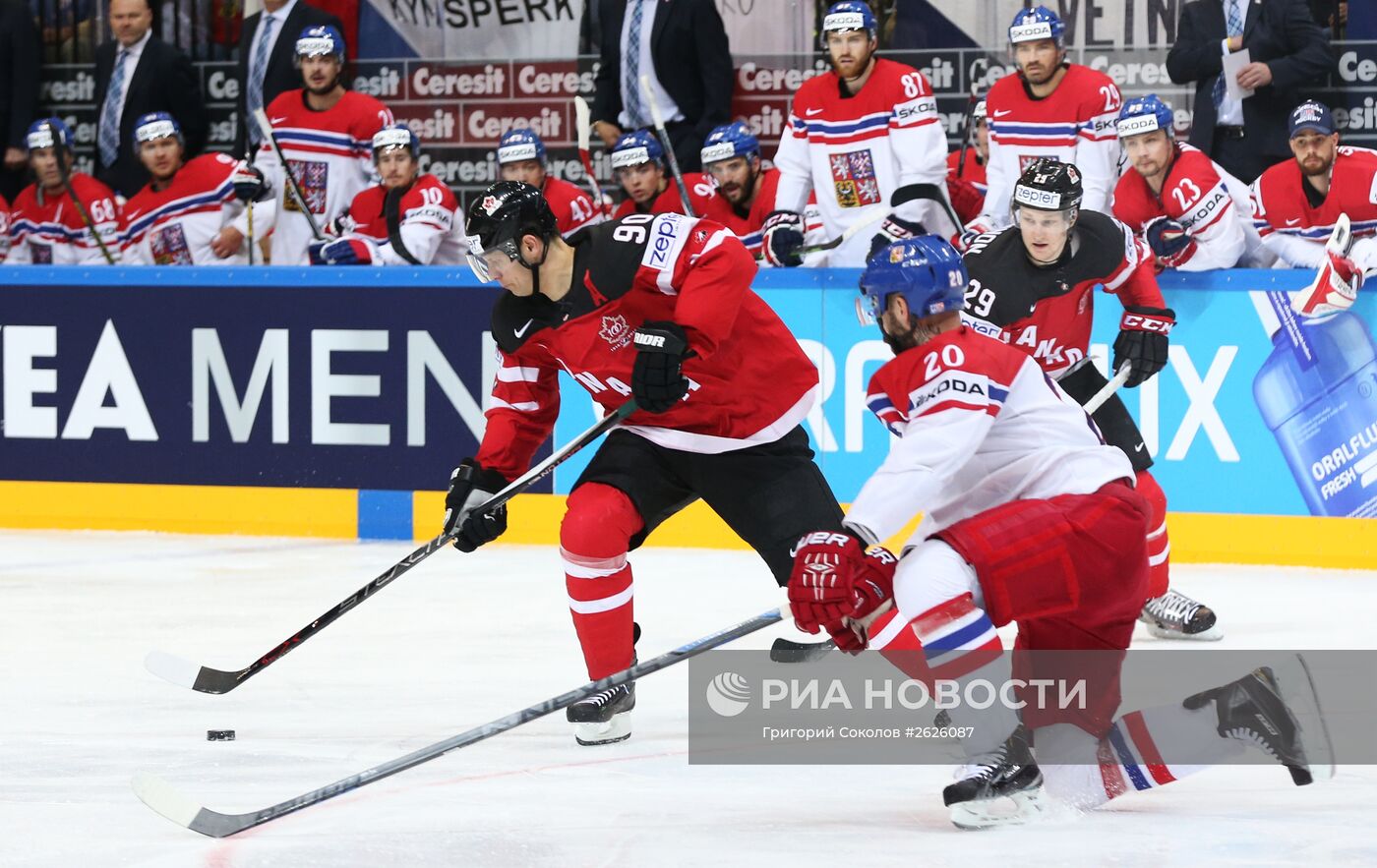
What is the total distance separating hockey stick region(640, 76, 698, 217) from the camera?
7.80m

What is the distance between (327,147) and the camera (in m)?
8.32

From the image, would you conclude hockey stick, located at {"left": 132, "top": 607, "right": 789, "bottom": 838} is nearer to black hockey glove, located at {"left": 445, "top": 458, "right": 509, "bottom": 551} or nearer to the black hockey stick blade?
black hockey glove, located at {"left": 445, "top": 458, "right": 509, "bottom": 551}

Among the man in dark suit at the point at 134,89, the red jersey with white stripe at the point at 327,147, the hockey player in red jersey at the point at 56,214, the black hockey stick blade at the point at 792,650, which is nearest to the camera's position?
the black hockey stick blade at the point at 792,650

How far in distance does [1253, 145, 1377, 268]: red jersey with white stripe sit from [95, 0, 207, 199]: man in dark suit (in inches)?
182

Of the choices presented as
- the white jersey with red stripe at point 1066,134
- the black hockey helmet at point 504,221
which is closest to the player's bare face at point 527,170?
the white jersey with red stripe at point 1066,134

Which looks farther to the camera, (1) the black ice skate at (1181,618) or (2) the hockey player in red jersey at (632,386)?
(1) the black ice skate at (1181,618)

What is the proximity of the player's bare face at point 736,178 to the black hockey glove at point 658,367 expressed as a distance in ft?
12.9

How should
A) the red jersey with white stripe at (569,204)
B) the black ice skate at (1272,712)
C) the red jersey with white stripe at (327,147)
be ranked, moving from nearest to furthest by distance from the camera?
the black ice skate at (1272,712) < the red jersey with white stripe at (569,204) < the red jersey with white stripe at (327,147)

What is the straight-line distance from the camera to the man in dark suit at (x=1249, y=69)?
7266mm

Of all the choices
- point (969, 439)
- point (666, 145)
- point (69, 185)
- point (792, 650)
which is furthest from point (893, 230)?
point (69, 185)

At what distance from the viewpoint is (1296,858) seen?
3.16 meters

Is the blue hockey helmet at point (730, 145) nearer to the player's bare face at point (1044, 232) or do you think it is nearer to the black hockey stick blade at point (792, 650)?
the player's bare face at point (1044, 232)

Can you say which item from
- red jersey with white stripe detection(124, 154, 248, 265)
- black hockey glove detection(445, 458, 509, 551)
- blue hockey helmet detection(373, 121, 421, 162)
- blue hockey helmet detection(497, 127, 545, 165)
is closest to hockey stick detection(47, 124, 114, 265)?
red jersey with white stripe detection(124, 154, 248, 265)

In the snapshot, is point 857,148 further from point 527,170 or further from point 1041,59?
point 527,170
